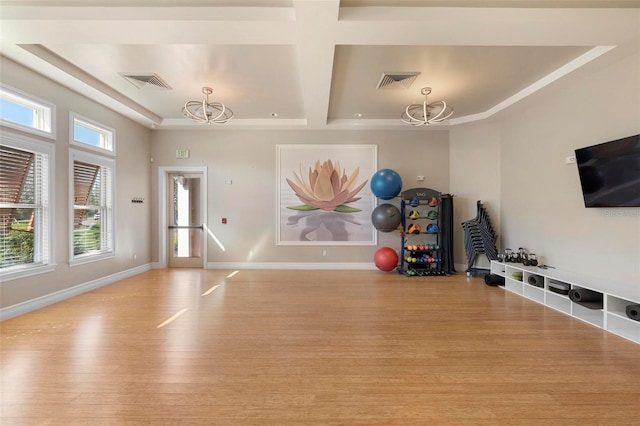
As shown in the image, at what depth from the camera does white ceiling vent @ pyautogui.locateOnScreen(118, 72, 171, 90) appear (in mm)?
3985

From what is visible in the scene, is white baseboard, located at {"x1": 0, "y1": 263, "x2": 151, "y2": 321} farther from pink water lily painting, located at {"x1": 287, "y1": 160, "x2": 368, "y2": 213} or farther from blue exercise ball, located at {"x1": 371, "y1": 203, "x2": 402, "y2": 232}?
blue exercise ball, located at {"x1": 371, "y1": 203, "x2": 402, "y2": 232}

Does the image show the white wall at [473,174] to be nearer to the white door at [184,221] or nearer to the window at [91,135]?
the white door at [184,221]

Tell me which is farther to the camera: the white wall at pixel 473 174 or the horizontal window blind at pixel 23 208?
the white wall at pixel 473 174

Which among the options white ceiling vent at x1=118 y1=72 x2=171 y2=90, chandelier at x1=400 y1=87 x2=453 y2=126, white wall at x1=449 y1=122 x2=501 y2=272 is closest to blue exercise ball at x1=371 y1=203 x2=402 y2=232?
white wall at x1=449 y1=122 x2=501 y2=272

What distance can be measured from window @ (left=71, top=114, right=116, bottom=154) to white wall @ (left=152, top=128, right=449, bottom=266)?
3.86ft

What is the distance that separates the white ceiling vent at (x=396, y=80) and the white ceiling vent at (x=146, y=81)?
11.1 ft

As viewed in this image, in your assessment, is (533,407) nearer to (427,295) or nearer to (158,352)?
(427,295)

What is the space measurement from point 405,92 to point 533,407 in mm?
4294

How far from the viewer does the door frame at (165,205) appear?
246 inches

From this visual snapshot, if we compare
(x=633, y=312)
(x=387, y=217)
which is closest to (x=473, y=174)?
(x=387, y=217)

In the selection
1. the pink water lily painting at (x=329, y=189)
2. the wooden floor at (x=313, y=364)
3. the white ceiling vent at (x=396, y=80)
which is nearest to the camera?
the wooden floor at (x=313, y=364)

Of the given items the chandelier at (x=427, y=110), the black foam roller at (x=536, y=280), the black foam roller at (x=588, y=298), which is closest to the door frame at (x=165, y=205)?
the chandelier at (x=427, y=110)

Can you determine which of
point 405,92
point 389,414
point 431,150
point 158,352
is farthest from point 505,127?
point 158,352

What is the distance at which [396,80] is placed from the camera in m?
4.07
